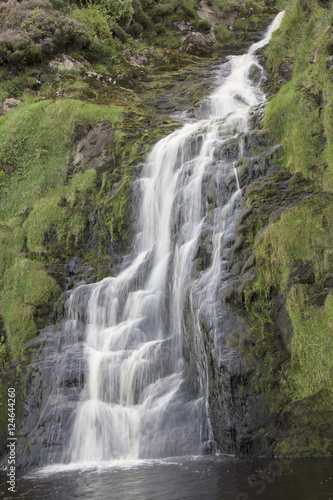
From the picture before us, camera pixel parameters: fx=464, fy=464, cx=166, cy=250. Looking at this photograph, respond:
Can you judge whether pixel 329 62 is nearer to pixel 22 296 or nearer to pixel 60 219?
pixel 60 219

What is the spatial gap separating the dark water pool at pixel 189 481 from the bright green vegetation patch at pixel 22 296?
4.40m

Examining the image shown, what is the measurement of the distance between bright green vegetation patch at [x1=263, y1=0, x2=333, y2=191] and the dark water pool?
17.6 ft

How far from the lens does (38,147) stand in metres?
17.7

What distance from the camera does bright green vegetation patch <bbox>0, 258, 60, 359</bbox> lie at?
12.0 metres

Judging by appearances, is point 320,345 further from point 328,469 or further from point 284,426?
point 328,469

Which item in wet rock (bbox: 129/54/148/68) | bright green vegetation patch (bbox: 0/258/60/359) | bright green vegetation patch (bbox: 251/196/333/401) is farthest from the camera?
wet rock (bbox: 129/54/148/68)

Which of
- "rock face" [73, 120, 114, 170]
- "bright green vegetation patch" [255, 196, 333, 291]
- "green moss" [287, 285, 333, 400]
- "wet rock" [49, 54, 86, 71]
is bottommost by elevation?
"green moss" [287, 285, 333, 400]

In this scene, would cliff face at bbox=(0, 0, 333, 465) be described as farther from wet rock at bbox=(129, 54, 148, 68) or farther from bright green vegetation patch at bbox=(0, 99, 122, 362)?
wet rock at bbox=(129, 54, 148, 68)

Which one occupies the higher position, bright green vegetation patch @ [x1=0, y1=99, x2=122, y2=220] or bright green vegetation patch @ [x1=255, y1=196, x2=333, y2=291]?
bright green vegetation patch @ [x1=0, y1=99, x2=122, y2=220]

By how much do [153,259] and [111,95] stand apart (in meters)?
11.0

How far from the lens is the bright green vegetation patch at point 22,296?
12.0 meters

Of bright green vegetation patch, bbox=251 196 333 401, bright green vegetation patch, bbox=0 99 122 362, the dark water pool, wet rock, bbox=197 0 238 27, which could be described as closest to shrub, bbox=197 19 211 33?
wet rock, bbox=197 0 238 27

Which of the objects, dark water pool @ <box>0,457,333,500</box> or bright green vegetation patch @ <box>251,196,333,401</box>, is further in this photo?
bright green vegetation patch @ <box>251,196,333,401</box>

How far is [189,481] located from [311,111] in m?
8.53
